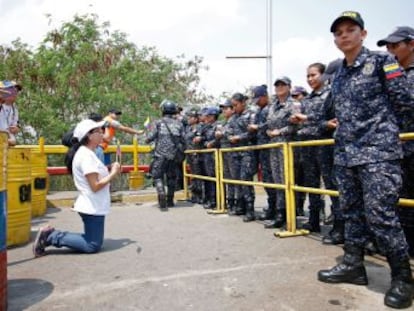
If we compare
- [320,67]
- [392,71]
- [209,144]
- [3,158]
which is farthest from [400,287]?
[209,144]

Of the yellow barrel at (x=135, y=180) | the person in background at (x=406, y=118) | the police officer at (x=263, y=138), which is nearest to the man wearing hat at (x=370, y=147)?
the person in background at (x=406, y=118)

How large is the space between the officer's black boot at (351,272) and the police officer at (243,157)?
8.41ft

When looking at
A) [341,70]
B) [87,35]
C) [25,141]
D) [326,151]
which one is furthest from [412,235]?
[87,35]

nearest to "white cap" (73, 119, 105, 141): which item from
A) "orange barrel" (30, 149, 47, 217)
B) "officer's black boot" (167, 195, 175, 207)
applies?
"orange barrel" (30, 149, 47, 217)

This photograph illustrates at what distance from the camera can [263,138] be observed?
5.40 metres

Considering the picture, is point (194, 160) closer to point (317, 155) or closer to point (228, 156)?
point (228, 156)

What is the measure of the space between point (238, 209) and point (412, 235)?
2.85 m

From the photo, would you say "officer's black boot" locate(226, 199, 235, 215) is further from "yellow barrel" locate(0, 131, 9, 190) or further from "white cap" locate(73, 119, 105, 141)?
"yellow barrel" locate(0, 131, 9, 190)

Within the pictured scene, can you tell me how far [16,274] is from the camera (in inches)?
131

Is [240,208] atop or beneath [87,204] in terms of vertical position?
beneath

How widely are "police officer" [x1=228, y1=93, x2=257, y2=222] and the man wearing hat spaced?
2670mm

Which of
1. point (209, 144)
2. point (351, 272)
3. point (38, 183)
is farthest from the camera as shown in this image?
point (209, 144)

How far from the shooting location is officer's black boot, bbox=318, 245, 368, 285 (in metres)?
2.78

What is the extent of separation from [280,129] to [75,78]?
10.2m
